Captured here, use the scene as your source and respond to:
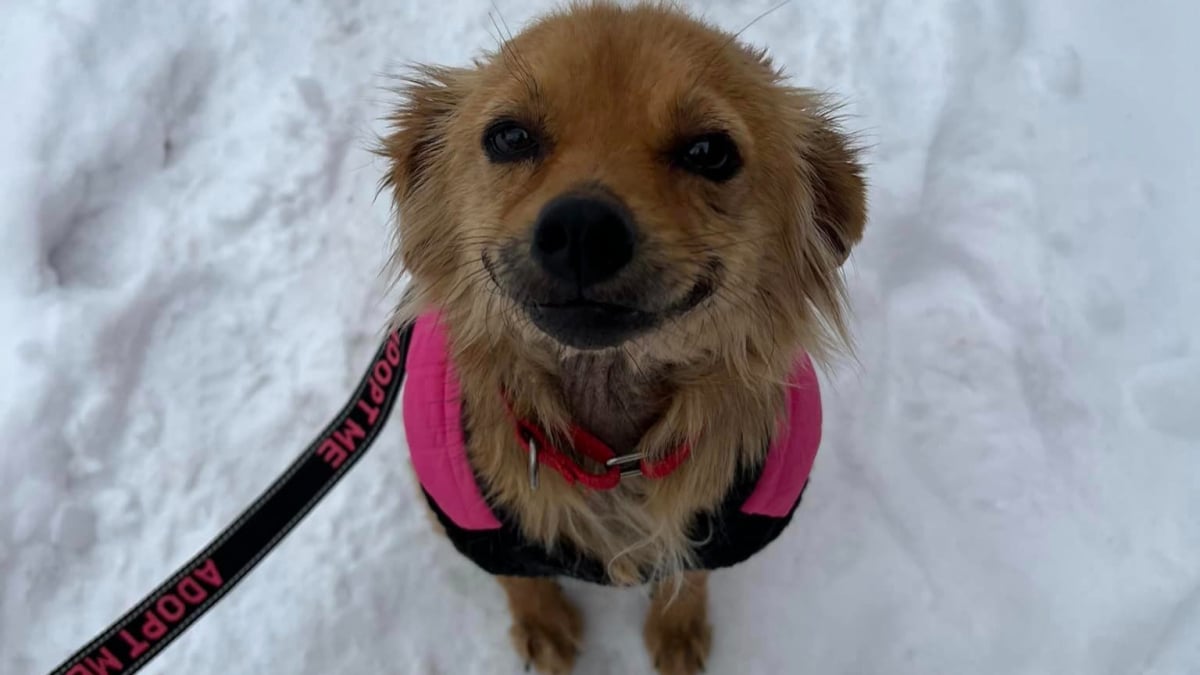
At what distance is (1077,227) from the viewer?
10.0 ft

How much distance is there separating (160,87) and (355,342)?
1.35 m

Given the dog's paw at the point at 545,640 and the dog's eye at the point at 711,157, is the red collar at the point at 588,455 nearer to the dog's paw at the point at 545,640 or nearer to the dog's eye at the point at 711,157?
the dog's eye at the point at 711,157

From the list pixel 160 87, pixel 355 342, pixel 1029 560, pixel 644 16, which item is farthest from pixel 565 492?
pixel 160 87

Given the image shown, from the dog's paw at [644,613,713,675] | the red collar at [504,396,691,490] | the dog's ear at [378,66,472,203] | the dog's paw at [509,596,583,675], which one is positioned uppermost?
the dog's ear at [378,66,472,203]

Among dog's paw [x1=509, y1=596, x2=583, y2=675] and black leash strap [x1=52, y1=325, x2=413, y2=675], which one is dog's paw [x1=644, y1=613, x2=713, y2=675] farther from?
black leash strap [x1=52, y1=325, x2=413, y2=675]

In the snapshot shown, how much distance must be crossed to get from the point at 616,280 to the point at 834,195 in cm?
80

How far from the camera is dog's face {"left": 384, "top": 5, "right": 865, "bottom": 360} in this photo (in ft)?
5.11

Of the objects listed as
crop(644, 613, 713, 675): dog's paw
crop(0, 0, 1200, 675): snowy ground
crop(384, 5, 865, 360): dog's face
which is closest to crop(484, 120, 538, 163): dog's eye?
crop(384, 5, 865, 360): dog's face

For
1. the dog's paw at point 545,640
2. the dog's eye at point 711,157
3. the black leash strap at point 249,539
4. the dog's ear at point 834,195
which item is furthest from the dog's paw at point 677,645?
the dog's eye at point 711,157

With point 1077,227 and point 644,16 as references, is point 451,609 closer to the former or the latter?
point 644,16

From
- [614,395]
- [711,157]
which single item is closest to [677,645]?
[614,395]

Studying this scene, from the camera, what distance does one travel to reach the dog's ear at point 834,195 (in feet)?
6.77

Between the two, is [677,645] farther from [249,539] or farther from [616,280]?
[616,280]

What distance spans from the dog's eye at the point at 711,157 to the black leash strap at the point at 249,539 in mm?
1058
